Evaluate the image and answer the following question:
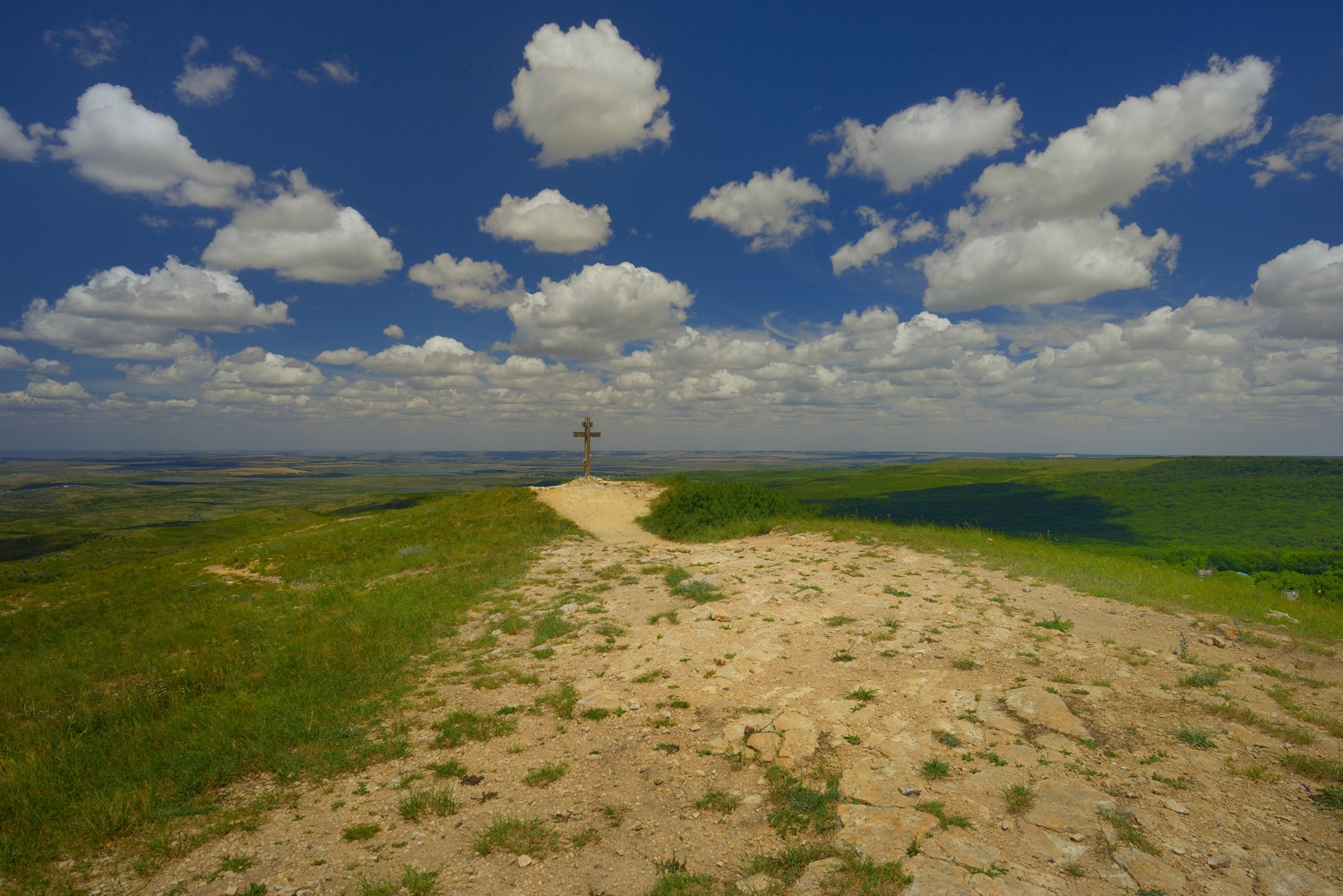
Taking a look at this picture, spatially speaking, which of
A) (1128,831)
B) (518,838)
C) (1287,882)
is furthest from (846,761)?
(518,838)

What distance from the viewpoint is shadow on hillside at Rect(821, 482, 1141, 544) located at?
47.4 metres

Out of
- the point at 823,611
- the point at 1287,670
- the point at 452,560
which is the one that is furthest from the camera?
the point at 452,560

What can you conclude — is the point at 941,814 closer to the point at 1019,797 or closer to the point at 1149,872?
the point at 1019,797

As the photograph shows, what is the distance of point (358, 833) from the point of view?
5438 mm

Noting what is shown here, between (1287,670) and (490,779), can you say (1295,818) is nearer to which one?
(1287,670)

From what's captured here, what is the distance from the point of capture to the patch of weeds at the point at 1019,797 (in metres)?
5.43

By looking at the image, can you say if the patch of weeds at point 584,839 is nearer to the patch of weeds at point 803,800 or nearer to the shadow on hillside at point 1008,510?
the patch of weeds at point 803,800

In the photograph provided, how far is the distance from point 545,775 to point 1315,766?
8609 millimetres

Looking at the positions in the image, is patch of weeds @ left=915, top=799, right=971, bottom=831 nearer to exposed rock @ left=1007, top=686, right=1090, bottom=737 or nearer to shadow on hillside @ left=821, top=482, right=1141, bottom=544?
exposed rock @ left=1007, top=686, right=1090, bottom=737

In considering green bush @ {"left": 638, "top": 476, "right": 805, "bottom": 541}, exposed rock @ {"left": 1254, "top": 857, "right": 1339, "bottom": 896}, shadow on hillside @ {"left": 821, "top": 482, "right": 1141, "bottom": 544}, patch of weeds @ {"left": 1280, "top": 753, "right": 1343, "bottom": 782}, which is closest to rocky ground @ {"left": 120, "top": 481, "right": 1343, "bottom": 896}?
exposed rock @ {"left": 1254, "top": 857, "right": 1339, "bottom": 896}

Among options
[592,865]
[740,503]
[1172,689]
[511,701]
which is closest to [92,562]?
[740,503]

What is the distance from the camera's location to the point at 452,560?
18.4 m

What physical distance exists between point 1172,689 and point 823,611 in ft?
18.1

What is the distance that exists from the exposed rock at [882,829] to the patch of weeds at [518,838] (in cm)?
288
